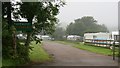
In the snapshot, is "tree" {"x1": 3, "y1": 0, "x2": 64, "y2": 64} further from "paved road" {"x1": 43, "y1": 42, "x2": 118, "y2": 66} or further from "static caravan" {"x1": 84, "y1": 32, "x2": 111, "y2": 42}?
"static caravan" {"x1": 84, "y1": 32, "x2": 111, "y2": 42}

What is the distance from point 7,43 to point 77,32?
315 ft

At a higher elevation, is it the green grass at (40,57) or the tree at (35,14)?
the tree at (35,14)

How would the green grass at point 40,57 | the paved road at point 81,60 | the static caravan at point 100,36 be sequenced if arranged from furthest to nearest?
the static caravan at point 100,36
the green grass at point 40,57
the paved road at point 81,60

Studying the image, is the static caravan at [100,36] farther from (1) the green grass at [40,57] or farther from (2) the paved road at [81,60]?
A: (2) the paved road at [81,60]

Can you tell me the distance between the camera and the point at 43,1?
22.6 m

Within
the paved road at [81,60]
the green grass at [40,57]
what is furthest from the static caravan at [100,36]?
the paved road at [81,60]

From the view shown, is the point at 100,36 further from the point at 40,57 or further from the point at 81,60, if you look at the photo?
the point at 81,60

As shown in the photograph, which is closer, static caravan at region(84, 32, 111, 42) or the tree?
the tree

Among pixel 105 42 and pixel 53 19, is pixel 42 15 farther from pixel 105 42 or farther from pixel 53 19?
pixel 105 42

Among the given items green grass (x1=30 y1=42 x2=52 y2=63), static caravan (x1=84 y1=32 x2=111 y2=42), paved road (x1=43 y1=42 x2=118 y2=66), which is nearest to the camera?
paved road (x1=43 y1=42 x2=118 y2=66)

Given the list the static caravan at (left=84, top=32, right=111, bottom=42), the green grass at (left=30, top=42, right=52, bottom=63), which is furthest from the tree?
the static caravan at (left=84, top=32, right=111, bottom=42)

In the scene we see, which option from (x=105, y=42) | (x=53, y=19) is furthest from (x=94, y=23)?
(x=53, y=19)

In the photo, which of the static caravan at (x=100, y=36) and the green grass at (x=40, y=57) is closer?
the green grass at (x=40, y=57)

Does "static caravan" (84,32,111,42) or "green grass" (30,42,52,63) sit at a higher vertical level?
"static caravan" (84,32,111,42)
